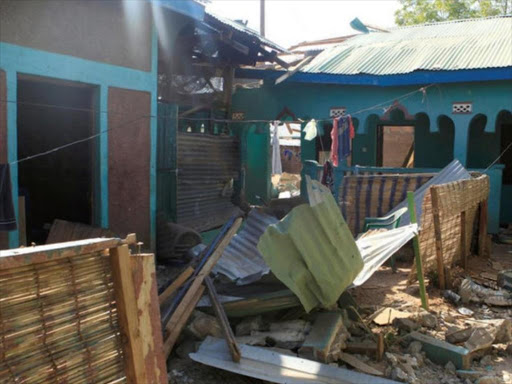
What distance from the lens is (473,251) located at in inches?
379

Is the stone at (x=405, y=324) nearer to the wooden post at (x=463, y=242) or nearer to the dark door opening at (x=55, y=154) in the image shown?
the wooden post at (x=463, y=242)

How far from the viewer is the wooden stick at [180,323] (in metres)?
4.82

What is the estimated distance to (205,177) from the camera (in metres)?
10.8

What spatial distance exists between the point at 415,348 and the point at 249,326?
161cm

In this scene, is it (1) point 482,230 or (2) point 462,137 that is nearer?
(1) point 482,230

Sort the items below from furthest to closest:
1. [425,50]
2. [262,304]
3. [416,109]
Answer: [425,50], [416,109], [262,304]

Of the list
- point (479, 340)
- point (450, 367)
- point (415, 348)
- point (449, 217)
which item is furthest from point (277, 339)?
point (449, 217)

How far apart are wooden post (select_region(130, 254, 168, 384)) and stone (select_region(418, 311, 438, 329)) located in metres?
3.74

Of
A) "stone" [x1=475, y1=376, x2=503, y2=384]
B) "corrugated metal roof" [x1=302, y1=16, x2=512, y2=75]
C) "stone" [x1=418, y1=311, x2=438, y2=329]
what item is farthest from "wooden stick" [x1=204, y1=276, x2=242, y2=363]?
"corrugated metal roof" [x1=302, y1=16, x2=512, y2=75]

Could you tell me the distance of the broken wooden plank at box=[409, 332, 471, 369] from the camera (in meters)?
5.01

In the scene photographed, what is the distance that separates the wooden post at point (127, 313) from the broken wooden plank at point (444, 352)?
3.33 meters

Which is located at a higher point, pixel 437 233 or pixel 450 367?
pixel 437 233

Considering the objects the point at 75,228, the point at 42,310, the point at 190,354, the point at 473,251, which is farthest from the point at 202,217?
the point at 42,310

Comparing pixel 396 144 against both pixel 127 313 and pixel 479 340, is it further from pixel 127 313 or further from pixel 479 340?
pixel 127 313
